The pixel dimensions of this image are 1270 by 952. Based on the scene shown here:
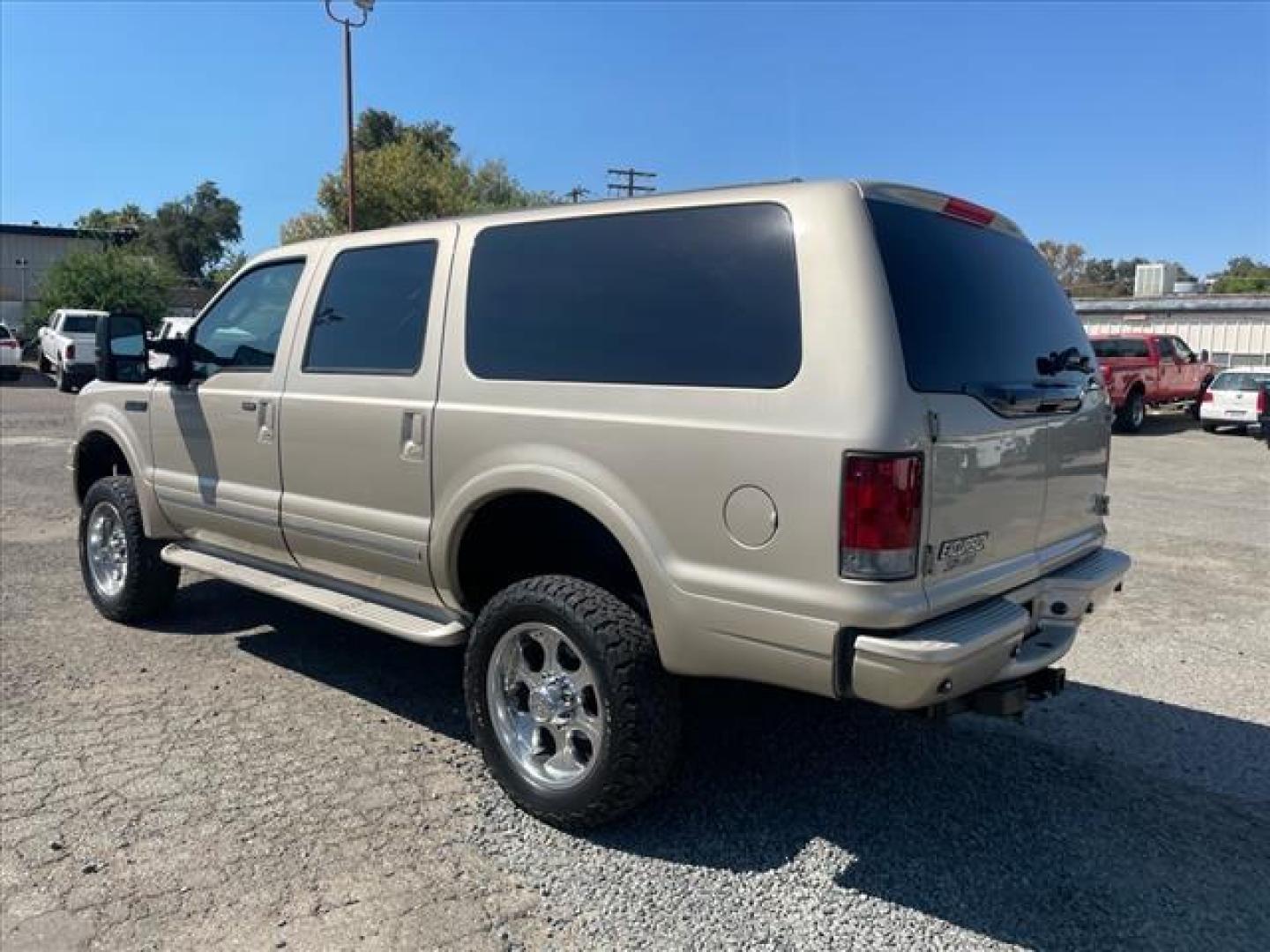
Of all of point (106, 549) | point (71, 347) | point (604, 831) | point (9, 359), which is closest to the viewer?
point (604, 831)

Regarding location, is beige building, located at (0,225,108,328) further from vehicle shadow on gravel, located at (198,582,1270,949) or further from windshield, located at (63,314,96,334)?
vehicle shadow on gravel, located at (198,582,1270,949)

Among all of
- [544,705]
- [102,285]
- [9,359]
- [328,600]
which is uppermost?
[102,285]

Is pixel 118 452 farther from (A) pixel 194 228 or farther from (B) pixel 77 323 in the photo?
(A) pixel 194 228

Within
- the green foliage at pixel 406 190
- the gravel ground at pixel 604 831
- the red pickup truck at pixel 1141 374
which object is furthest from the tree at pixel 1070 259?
the gravel ground at pixel 604 831

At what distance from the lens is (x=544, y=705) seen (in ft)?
11.7

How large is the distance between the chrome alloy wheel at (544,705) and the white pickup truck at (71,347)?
23643 mm

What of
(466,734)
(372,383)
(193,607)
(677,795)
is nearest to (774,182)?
(372,383)

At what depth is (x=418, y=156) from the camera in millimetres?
43906

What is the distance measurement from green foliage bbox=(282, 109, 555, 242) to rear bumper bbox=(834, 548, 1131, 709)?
109 ft

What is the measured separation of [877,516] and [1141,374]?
69.1 feet

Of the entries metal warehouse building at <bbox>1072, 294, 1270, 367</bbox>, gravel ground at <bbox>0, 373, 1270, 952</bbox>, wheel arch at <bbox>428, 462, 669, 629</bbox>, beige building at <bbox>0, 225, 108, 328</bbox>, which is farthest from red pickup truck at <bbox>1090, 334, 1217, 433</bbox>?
beige building at <bbox>0, 225, 108, 328</bbox>

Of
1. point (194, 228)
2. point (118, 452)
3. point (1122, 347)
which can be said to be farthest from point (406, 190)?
point (194, 228)

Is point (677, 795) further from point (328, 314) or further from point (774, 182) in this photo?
point (328, 314)

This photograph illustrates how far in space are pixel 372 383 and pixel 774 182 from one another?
1.89m
